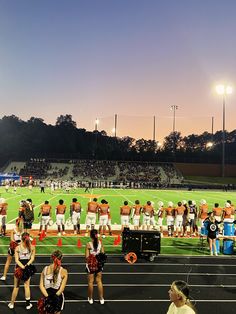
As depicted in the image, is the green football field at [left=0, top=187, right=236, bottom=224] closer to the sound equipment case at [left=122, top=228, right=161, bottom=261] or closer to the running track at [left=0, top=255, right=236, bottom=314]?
the sound equipment case at [left=122, top=228, right=161, bottom=261]

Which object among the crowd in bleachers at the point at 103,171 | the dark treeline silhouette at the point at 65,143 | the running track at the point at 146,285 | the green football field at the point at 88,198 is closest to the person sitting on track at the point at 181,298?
the running track at the point at 146,285

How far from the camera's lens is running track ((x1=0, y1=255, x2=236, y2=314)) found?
342 inches

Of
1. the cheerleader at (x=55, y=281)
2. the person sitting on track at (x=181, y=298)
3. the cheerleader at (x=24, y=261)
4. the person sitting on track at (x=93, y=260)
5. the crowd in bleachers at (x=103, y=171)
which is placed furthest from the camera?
the crowd in bleachers at (x=103, y=171)

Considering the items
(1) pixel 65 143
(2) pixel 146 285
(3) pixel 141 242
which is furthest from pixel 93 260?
(1) pixel 65 143

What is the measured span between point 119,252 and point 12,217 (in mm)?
11705

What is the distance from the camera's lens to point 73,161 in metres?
85.9

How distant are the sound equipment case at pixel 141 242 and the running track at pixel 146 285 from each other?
36 centimetres

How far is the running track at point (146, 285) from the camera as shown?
28.5 feet

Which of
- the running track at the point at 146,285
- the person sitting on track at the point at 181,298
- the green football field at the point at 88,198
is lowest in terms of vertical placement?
the running track at the point at 146,285

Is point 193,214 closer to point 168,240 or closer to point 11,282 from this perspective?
point 168,240

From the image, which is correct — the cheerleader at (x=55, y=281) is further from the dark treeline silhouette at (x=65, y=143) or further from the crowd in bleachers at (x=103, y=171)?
the dark treeline silhouette at (x=65, y=143)

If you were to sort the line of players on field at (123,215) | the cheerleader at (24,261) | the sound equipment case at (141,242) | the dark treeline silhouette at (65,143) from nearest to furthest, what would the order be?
the cheerleader at (24,261) → the sound equipment case at (141,242) → the line of players on field at (123,215) → the dark treeline silhouette at (65,143)

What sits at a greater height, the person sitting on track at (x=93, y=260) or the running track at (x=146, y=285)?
the person sitting on track at (x=93, y=260)

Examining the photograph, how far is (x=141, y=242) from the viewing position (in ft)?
44.1
